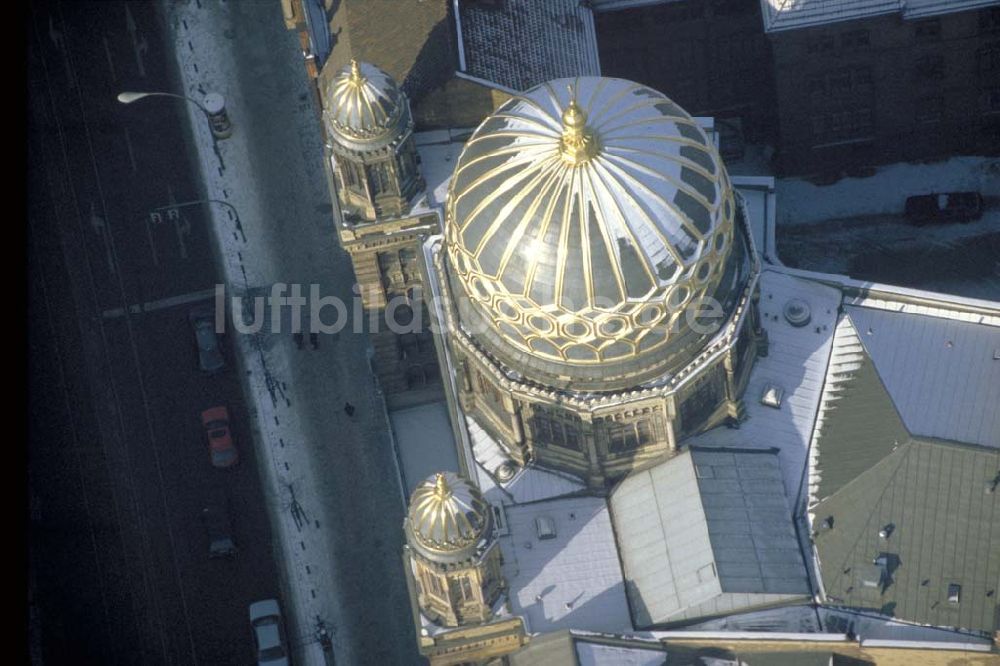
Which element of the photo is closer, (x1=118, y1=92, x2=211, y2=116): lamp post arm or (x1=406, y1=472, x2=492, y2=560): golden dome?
(x1=406, y1=472, x2=492, y2=560): golden dome

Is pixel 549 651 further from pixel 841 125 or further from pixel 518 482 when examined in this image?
pixel 841 125

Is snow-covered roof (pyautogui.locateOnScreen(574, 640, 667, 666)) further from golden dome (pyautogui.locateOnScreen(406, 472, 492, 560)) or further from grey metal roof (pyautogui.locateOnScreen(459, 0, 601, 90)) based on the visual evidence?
grey metal roof (pyautogui.locateOnScreen(459, 0, 601, 90))

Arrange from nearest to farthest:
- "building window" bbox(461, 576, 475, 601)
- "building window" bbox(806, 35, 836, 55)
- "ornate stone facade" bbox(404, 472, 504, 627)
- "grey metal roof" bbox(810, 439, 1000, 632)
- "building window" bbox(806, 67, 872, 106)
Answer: "ornate stone facade" bbox(404, 472, 504, 627) < "building window" bbox(461, 576, 475, 601) < "grey metal roof" bbox(810, 439, 1000, 632) < "building window" bbox(806, 35, 836, 55) < "building window" bbox(806, 67, 872, 106)

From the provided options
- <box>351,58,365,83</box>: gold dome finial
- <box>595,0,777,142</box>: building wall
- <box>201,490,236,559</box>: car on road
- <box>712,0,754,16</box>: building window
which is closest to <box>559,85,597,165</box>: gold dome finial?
<box>351,58,365,83</box>: gold dome finial

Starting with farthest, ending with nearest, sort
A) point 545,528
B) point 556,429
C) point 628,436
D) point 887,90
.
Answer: point 887,90 → point 556,429 → point 628,436 → point 545,528

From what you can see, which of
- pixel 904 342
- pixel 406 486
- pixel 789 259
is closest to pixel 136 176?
pixel 406 486

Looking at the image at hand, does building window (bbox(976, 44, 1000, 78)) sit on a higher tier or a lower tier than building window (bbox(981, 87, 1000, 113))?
higher

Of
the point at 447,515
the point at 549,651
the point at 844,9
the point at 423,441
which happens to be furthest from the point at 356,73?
the point at 549,651
